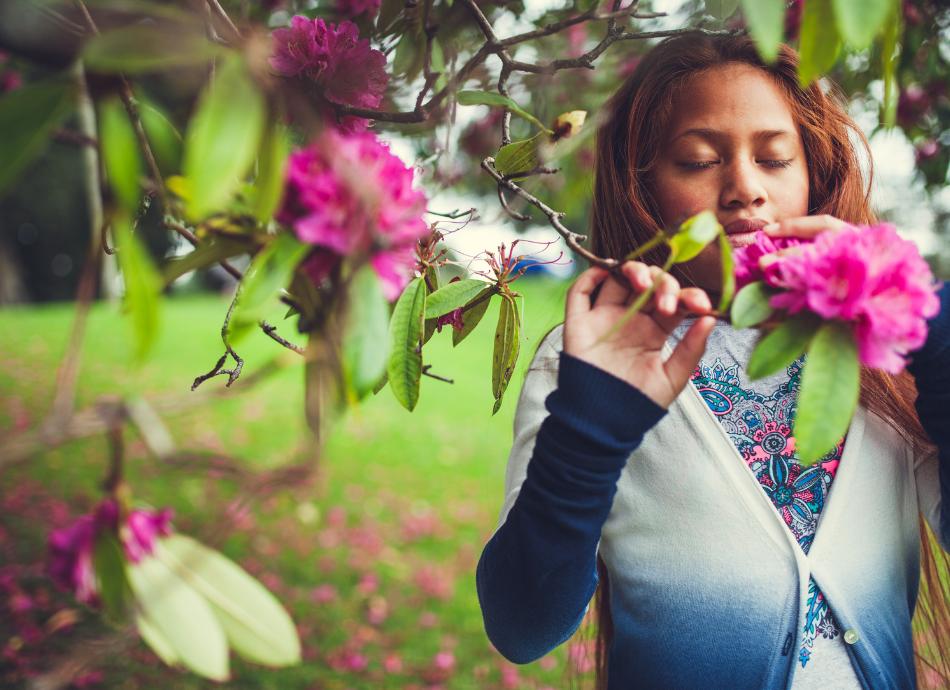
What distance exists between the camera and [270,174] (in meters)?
0.47

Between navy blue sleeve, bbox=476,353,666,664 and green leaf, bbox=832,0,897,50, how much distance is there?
0.37 metres

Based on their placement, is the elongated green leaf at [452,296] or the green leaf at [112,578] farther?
Answer: the elongated green leaf at [452,296]

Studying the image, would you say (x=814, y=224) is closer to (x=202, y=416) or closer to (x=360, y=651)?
(x=360, y=651)

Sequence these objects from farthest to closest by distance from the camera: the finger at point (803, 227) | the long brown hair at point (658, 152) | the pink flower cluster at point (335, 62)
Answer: the long brown hair at point (658, 152), the pink flower cluster at point (335, 62), the finger at point (803, 227)

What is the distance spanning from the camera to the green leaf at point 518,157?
935 millimetres

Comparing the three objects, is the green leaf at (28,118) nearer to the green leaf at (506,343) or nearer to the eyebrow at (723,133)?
the green leaf at (506,343)

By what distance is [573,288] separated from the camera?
0.76 m

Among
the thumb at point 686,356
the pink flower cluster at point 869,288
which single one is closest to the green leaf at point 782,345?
the pink flower cluster at point 869,288

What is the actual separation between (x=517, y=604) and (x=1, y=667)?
96.9 inches

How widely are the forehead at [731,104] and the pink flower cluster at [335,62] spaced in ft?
1.51

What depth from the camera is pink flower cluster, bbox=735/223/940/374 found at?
1.81 ft

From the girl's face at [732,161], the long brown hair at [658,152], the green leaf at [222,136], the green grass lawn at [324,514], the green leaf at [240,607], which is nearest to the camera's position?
the green leaf at [222,136]

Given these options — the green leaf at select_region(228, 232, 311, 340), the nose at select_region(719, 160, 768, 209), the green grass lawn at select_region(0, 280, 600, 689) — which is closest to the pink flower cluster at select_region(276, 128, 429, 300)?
the green leaf at select_region(228, 232, 311, 340)

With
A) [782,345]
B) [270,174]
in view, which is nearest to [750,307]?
[782,345]
